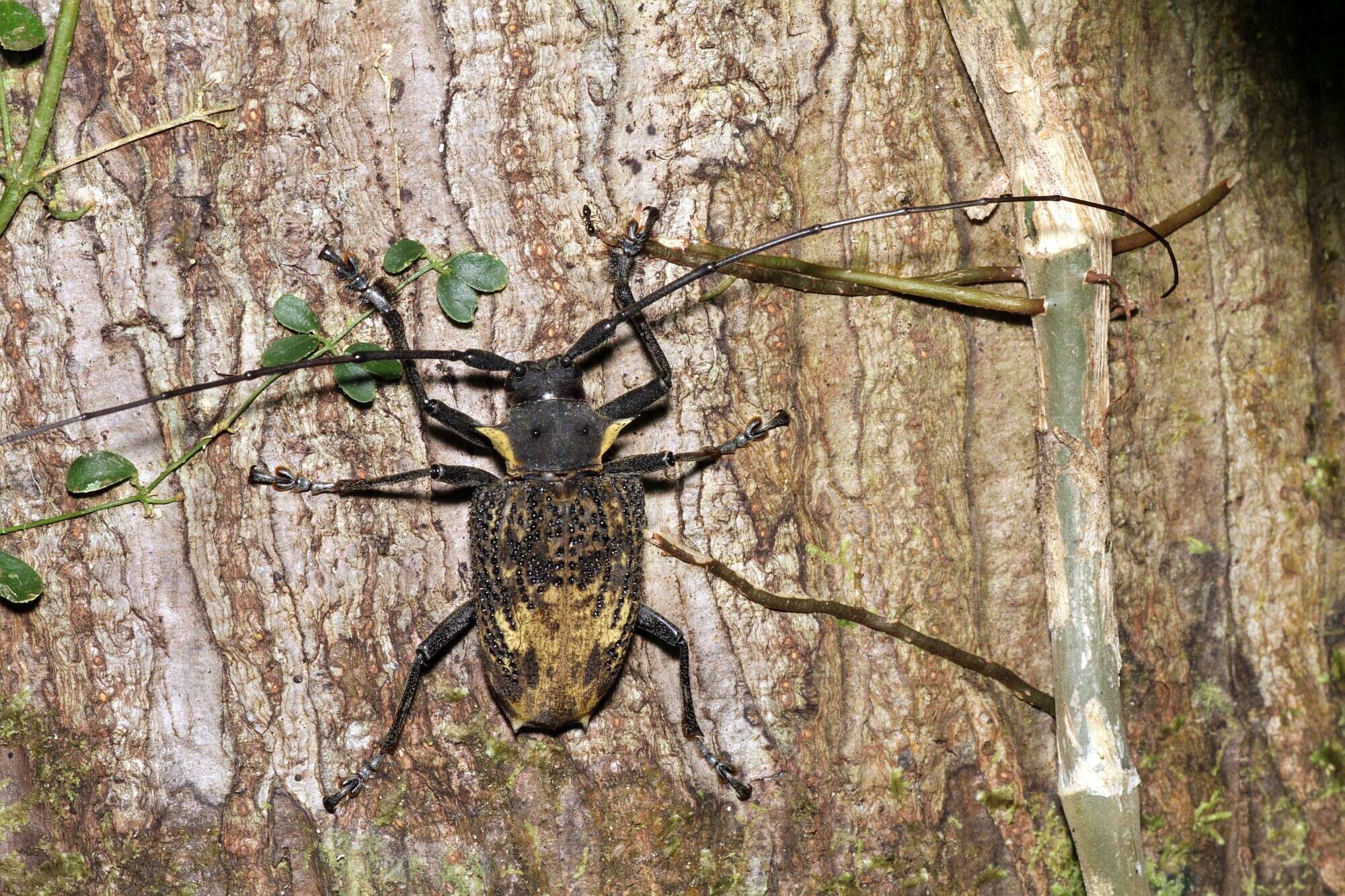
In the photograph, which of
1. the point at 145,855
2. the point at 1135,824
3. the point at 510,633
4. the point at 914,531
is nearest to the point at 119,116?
the point at 510,633

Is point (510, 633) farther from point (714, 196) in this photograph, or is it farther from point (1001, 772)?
point (1001, 772)

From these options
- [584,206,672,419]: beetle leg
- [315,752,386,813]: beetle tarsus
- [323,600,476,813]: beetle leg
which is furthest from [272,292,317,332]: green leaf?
[315,752,386,813]: beetle tarsus

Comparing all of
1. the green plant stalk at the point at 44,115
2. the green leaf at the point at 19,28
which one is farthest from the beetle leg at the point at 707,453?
the green leaf at the point at 19,28

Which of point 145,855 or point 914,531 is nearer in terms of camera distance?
point 145,855

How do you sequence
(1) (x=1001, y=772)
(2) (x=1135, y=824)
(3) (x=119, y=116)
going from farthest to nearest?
(1) (x=1001, y=772), (2) (x=1135, y=824), (3) (x=119, y=116)

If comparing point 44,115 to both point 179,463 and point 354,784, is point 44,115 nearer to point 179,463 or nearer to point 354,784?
point 179,463

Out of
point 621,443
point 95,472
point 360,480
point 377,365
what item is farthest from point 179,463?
point 621,443

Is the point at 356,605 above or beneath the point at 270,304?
beneath
